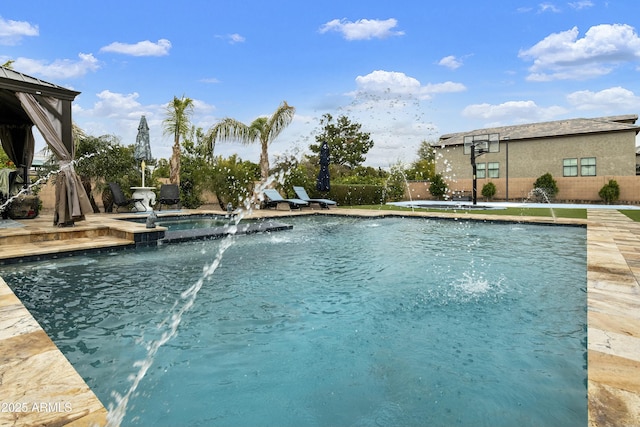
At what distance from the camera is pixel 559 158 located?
2408 centimetres

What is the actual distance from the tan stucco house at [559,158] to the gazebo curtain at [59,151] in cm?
1894

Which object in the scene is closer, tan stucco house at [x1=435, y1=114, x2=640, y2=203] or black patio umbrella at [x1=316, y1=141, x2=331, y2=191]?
black patio umbrella at [x1=316, y1=141, x2=331, y2=191]

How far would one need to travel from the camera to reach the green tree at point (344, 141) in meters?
37.1

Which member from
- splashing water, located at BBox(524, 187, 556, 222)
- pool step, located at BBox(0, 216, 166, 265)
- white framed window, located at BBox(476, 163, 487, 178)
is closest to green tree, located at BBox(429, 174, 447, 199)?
white framed window, located at BBox(476, 163, 487, 178)

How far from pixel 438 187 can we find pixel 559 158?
24.8 feet

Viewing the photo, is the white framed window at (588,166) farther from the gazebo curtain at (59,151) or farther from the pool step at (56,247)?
the gazebo curtain at (59,151)

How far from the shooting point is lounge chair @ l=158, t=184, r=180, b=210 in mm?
14219

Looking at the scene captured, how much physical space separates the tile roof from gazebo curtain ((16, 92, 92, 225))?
2584 cm

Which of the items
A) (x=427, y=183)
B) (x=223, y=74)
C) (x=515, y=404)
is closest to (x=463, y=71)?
(x=427, y=183)

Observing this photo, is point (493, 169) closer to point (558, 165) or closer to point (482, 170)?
point (482, 170)

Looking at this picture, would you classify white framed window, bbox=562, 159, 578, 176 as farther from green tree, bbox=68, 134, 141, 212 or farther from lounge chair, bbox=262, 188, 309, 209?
green tree, bbox=68, 134, 141, 212

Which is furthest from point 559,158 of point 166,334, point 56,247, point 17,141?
point 17,141

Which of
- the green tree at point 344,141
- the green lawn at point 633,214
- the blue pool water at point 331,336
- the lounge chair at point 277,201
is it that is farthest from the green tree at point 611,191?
the green tree at point 344,141

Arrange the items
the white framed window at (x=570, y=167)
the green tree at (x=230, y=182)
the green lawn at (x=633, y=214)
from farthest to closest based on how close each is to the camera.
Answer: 1. the white framed window at (x=570, y=167)
2. the green tree at (x=230, y=182)
3. the green lawn at (x=633, y=214)
